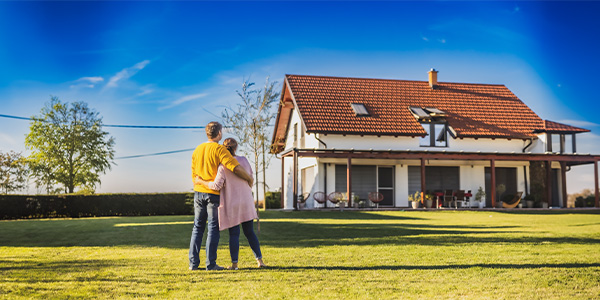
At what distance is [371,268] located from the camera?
6375 millimetres

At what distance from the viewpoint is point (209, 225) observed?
629 cm

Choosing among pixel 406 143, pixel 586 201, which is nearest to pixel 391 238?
pixel 406 143

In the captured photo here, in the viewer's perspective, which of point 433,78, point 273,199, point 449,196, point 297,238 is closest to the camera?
point 297,238

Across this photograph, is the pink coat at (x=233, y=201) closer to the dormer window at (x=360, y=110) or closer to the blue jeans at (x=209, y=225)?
the blue jeans at (x=209, y=225)

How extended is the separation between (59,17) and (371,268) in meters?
27.1

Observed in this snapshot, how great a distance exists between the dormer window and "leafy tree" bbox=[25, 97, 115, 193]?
18732 mm

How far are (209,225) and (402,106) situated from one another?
23.2 m

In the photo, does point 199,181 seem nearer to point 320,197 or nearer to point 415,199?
point 320,197

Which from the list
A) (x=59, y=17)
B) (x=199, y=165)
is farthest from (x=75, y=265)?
(x=59, y=17)

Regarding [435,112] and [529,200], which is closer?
[529,200]

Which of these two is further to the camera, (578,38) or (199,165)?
(578,38)

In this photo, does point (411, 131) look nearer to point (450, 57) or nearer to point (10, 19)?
point (450, 57)

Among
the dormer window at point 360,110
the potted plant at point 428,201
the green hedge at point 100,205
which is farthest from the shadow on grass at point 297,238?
the dormer window at point 360,110

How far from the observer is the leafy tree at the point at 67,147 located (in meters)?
35.6
